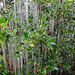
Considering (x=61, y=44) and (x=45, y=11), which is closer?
(x=45, y=11)

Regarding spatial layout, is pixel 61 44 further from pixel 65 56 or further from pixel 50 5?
pixel 50 5

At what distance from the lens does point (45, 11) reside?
101 cm

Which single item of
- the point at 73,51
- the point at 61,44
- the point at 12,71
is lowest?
the point at 12,71

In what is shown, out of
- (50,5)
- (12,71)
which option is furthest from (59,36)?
(12,71)

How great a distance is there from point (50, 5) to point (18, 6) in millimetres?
311

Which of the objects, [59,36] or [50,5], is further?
[59,36]

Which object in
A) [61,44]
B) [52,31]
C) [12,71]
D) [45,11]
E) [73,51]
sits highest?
[45,11]

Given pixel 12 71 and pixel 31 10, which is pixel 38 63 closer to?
pixel 12 71

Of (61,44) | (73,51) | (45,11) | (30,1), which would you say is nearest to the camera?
(30,1)

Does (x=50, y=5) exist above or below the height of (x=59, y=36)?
above

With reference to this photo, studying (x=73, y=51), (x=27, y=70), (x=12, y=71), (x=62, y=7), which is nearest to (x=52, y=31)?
(x=62, y=7)

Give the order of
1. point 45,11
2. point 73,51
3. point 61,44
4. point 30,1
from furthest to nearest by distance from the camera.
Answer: point 73,51 < point 61,44 < point 45,11 < point 30,1

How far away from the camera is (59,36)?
3.92 feet

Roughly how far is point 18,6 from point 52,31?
19.3 inches
